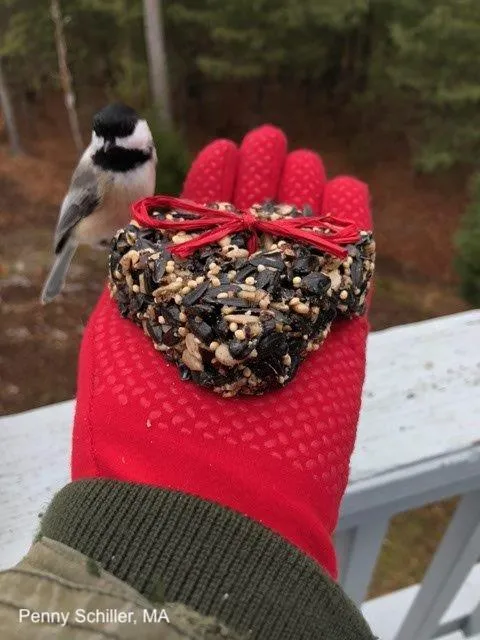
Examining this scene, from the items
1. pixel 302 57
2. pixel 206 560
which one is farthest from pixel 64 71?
pixel 206 560

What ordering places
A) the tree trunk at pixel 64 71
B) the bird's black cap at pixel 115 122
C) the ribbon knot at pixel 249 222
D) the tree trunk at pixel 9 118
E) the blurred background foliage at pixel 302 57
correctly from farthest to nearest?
1. the tree trunk at pixel 9 118
2. the blurred background foliage at pixel 302 57
3. the tree trunk at pixel 64 71
4. the bird's black cap at pixel 115 122
5. the ribbon knot at pixel 249 222

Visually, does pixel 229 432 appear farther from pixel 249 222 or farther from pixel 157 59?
pixel 157 59

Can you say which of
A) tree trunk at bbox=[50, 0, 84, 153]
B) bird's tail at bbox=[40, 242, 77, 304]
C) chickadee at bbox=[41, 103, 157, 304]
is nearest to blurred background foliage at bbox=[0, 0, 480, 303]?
tree trunk at bbox=[50, 0, 84, 153]

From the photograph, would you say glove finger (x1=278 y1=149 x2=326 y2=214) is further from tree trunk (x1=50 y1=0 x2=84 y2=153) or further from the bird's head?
tree trunk (x1=50 y1=0 x2=84 y2=153)

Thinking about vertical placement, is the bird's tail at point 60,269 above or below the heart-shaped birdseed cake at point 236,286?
below

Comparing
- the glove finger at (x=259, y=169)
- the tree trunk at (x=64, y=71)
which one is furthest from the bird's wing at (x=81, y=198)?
the tree trunk at (x=64, y=71)

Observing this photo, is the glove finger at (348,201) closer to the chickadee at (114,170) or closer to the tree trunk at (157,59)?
the chickadee at (114,170)
